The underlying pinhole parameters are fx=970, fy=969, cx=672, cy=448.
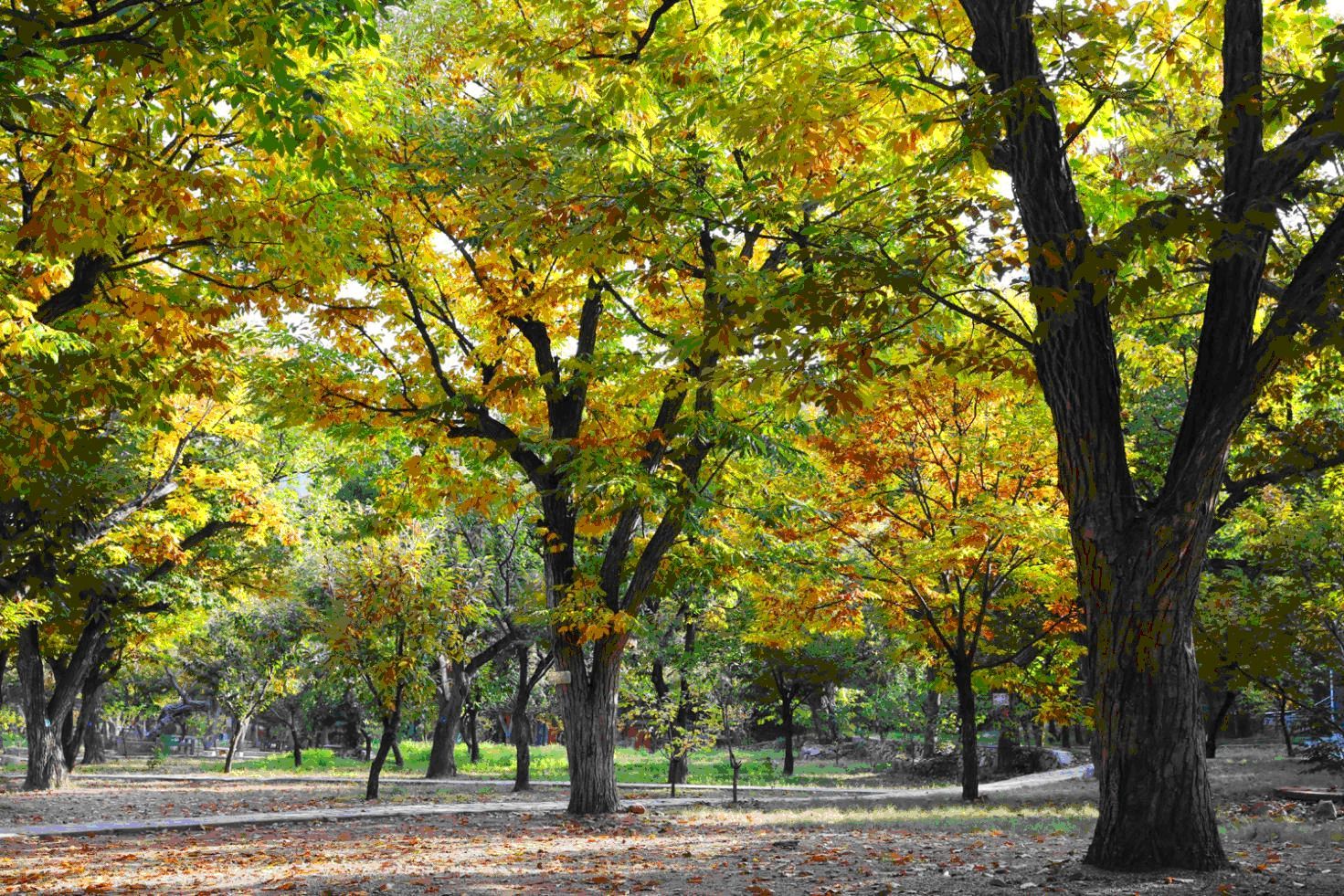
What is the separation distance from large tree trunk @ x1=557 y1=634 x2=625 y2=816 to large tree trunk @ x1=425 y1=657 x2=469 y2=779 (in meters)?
14.5

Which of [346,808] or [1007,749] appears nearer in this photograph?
[346,808]

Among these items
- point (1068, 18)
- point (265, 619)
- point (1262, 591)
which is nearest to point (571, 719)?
point (1068, 18)

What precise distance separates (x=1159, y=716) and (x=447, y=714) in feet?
79.4

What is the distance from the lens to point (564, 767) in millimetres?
35375

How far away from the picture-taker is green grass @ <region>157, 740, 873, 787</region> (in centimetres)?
2919

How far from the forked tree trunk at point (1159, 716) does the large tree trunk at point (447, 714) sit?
2237cm

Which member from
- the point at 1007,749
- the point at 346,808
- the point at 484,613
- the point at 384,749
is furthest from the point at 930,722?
the point at 346,808

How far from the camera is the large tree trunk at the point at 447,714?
87.4ft

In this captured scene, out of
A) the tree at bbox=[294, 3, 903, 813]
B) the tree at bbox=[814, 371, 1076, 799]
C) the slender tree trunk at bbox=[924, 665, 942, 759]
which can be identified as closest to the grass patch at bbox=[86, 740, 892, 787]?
the slender tree trunk at bbox=[924, 665, 942, 759]

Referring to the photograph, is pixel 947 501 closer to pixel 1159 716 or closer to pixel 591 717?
pixel 591 717

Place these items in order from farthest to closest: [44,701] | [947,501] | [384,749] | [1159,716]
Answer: [44,701] → [384,749] → [947,501] → [1159,716]

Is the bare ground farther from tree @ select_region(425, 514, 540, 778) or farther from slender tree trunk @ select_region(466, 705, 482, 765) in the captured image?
slender tree trunk @ select_region(466, 705, 482, 765)

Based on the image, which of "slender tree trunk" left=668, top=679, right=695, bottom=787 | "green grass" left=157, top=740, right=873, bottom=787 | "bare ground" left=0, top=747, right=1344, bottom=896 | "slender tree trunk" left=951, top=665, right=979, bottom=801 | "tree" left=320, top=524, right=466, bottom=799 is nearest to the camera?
"bare ground" left=0, top=747, right=1344, bottom=896

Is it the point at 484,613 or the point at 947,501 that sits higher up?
the point at 947,501
